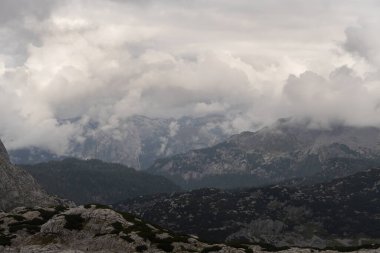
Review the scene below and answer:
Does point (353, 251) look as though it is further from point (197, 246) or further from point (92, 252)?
point (92, 252)

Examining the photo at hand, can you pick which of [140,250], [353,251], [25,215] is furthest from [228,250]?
[25,215]

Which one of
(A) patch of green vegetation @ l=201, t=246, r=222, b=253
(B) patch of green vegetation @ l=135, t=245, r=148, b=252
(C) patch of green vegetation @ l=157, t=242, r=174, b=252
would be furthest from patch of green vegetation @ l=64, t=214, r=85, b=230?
(A) patch of green vegetation @ l=201, t=246, r=222, b=253

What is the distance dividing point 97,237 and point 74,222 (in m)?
9.40

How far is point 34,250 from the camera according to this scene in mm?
97250

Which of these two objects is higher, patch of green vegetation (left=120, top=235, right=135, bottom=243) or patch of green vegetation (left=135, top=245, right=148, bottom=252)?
patch of green vegetation (left=120, top=235, right=135, bottom=243)

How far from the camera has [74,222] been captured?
113 m

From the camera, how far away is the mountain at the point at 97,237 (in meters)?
97.5

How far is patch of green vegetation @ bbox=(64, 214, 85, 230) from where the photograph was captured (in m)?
111

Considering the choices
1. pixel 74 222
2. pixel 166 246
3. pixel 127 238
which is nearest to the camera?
pixel 166 246

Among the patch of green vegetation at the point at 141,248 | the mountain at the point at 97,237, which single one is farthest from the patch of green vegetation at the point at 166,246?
the patch of green vegetation at the point at 141,248

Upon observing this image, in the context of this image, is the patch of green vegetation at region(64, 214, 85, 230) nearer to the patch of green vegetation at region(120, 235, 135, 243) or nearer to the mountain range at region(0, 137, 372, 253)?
the mountain range at region(0, 137, 372, 253)

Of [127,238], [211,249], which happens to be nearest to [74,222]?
[127,238]

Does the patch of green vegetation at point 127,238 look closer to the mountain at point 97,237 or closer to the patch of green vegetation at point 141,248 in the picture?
the mountain at point 97,237

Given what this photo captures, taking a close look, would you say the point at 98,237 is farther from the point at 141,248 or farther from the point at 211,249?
the point at 211,249
